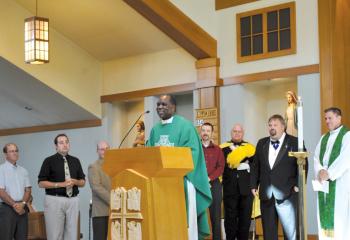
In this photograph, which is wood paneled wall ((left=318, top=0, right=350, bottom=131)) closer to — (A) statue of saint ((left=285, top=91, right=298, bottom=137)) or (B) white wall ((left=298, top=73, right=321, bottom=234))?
(B) white wall ((left=298, top=73, right=321, bottom=234))

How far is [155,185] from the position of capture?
3.57 metres

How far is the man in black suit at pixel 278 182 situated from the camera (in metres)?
5.11

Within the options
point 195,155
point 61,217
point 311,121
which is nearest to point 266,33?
point 311,121

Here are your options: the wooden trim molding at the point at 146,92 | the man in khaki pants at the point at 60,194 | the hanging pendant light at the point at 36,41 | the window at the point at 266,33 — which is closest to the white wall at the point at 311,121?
the window at the point at 266,33

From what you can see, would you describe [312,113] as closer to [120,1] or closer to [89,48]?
[120,1]

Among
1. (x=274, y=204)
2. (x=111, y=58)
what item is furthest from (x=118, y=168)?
(x=111, y=58)

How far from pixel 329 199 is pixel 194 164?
2068 millimetres

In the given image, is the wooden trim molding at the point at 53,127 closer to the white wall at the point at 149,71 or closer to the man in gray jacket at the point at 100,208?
the white wall at the point at 149,71

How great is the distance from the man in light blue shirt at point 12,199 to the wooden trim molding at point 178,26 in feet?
8.59

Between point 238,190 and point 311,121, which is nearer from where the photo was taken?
point 238,190

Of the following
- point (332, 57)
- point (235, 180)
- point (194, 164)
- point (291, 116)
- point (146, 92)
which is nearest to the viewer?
point (194, 164)

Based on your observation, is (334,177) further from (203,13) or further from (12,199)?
(203,13)

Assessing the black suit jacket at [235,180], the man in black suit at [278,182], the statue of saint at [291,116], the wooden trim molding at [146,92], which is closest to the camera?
the man in black suit at [278,182]

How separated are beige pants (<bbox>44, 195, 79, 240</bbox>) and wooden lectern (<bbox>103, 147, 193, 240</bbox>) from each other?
2533 millimetres
